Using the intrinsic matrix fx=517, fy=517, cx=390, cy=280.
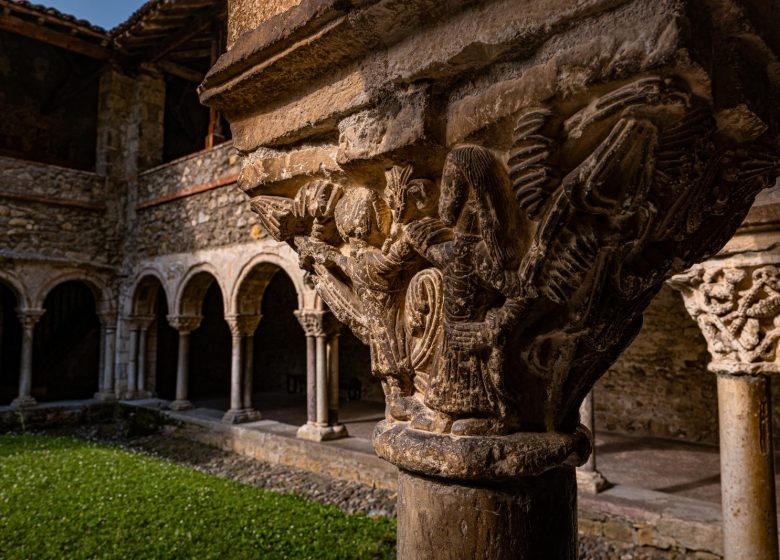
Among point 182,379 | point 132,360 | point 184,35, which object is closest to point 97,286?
point 132,360

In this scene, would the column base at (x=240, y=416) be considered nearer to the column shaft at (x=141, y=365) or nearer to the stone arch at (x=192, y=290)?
the stone arch at (x=192, y=290)

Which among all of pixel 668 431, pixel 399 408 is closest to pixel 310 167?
pixel 399 408

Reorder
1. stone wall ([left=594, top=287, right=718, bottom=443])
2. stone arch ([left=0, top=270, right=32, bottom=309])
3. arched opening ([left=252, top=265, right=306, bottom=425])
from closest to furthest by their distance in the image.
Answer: stone wall ([left=594, top=287, right=718, bottom=443]) → stone arch ([left=0, top=270, right=32, bottom=309]) → arched opening ([left=252, top=265, right=306, bottom=425])

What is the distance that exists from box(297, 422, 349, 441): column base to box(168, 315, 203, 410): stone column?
2.96 meters

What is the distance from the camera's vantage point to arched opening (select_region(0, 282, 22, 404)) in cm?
1106

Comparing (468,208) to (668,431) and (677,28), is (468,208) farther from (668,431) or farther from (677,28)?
(668,431)

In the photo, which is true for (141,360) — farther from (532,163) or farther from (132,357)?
(532,163)

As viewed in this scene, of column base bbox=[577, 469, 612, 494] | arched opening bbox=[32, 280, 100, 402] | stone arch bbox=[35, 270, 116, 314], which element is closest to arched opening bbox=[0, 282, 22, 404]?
arched opening bbox=[32, 280, 100, 402]

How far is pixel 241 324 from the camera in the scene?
8.09m

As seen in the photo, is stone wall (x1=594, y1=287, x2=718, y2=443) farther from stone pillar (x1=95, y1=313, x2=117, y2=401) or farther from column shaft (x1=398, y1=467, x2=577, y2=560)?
stone pillar (x1=95, y1=313, x2=117, y2=401)

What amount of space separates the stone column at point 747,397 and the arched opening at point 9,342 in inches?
501

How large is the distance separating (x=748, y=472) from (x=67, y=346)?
11.8m

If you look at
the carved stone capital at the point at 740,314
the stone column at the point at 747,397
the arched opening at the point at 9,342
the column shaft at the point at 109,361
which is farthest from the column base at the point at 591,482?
the arched opening at the point at 9,342

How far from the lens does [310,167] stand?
1641 millimetres
